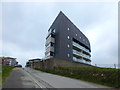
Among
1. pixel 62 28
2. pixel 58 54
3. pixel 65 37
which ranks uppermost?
pixel 62 28

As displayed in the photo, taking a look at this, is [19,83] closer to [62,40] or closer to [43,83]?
[43,83]

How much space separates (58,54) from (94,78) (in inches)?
864

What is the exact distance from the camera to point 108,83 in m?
→ 10.8

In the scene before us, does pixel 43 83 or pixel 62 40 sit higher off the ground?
pixel 62 40

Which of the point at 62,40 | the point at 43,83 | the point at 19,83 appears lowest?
the point at 43,83

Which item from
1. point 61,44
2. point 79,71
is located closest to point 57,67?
point 79,71

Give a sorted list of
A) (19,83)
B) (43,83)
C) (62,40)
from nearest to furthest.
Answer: (19,83) → (43,83) → (62,40)

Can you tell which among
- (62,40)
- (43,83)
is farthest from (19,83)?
(62,40)

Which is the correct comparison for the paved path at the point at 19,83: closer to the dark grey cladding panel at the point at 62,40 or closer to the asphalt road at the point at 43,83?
the asphalt road at the point at 43,83

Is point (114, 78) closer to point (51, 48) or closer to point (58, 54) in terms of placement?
point (58, 54)


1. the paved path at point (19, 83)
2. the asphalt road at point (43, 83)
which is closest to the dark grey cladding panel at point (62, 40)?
→ the asphalt road at point (43, 83)

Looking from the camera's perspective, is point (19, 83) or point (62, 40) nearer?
point (19, 83)

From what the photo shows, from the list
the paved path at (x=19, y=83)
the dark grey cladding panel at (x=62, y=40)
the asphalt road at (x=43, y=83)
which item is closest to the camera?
the paved path at (x=19, y=83)

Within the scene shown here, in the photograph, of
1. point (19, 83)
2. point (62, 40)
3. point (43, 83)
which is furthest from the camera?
Result: point (62, 40)
